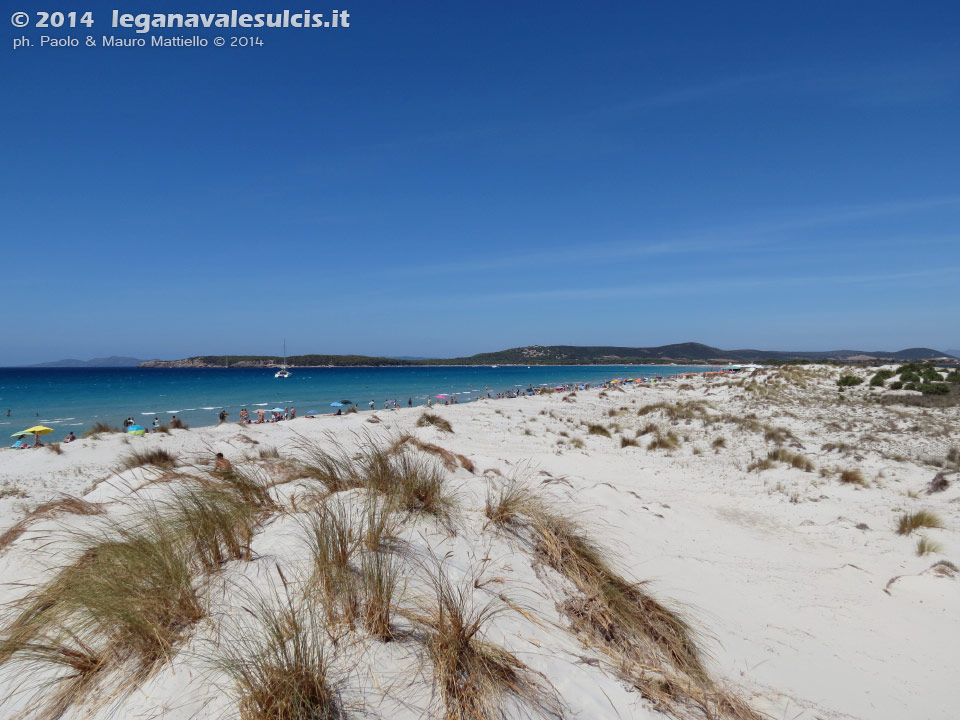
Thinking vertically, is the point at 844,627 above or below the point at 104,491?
below

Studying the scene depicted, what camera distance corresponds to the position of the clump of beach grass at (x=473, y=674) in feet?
6.02

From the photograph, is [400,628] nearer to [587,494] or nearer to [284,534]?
[284,534]

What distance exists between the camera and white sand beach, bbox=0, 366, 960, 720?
1.93m

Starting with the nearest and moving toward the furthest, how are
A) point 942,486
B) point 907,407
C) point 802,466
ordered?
1. point 942,486
2. point 802,466
3. point 907,407

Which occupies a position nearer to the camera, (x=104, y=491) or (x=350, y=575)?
(x=350, y=575)

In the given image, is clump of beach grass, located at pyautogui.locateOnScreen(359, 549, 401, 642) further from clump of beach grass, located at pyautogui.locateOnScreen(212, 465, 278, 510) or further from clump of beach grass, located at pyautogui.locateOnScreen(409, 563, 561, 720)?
clump of beach grass, located at pyautogui.locateOnScreen(212, 465, 278, 510)

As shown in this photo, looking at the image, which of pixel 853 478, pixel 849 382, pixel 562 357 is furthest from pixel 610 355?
pixel 853 478

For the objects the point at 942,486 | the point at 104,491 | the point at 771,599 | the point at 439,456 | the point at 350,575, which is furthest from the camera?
the point at 942,486

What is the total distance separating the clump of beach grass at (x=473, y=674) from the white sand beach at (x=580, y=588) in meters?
0.03

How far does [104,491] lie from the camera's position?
518 centimetres

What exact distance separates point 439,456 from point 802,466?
27.5 ft

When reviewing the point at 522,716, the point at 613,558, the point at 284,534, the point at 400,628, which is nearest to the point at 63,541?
the point at 284,534

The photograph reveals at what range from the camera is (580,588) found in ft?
10.4

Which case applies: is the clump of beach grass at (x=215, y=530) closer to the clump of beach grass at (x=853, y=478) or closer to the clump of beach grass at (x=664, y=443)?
the clump of beach grass at (x=853, y=478)
